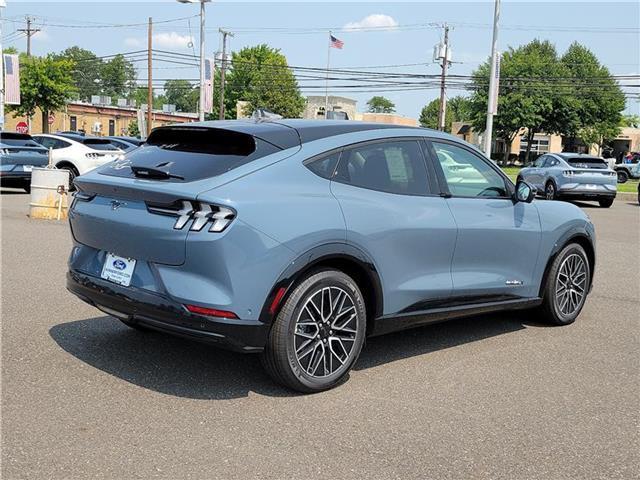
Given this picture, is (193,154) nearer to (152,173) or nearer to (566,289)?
(152,173)

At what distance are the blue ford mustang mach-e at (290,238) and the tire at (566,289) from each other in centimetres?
92

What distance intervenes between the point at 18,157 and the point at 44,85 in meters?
34.7

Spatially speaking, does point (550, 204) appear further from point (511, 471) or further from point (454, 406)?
point (511, 471)

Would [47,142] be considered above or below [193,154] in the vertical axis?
below

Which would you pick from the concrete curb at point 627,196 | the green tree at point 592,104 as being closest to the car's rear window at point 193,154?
the concrete curb at point 627,196

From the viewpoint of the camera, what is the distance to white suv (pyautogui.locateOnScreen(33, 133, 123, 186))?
19.0m

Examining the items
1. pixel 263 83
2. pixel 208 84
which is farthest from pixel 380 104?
pixel 208 84

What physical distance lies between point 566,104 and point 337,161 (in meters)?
67.7

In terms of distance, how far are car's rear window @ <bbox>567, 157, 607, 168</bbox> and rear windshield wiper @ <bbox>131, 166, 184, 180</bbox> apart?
18.9 m

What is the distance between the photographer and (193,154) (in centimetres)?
445

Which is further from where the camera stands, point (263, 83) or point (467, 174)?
point (263, 83)

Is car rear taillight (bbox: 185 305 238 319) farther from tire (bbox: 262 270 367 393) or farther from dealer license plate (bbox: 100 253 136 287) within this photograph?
dealer license plate (bbox: 100 253 136 287)

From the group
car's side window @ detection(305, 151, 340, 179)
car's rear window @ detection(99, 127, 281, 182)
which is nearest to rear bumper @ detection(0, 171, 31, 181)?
car's rear window @ detection(99, 127, 281, 182)

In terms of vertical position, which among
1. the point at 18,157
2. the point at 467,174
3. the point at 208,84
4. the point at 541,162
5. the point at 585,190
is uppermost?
the point at 208,84
